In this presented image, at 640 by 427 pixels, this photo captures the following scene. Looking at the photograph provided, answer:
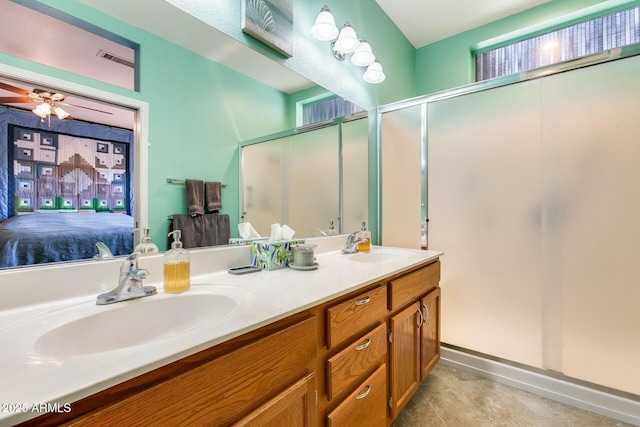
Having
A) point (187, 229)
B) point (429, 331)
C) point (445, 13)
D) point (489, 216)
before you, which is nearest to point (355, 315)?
point (187, 229)

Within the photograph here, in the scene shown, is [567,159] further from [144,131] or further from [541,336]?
[144,131]

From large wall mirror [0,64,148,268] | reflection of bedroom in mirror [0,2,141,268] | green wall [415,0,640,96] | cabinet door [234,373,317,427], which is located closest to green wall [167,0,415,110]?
green wall [415,0,640,96]

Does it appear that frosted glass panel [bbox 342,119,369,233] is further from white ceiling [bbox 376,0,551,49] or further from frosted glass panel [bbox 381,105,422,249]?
white ceiling [bbox 376,0,551,49]

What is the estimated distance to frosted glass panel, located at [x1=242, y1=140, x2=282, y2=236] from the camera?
1266 mm

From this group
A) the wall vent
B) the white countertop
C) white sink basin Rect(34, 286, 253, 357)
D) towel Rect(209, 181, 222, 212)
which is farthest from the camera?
towel Rect(209, 181, 222, 212)

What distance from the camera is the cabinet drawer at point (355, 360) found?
0.88 metres

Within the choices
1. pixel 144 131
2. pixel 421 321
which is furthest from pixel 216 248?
pixel 421 321

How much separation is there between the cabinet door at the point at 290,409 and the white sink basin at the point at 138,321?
0.22 metres

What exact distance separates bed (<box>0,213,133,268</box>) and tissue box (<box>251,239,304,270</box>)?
0.46m

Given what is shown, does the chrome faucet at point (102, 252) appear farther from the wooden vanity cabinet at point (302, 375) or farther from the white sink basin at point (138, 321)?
the wooden vanity cabinet at point (302, 375)

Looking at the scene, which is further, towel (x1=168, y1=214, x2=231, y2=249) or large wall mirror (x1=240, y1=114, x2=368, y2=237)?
large wall mirror (x1=240, y1=114, x2=368, y2=237)

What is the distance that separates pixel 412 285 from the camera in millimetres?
1354

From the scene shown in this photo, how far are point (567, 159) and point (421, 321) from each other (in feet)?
3.92

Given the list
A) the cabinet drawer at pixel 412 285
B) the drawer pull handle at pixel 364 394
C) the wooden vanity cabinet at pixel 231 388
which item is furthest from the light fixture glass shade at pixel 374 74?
the drawer pull handle at pixel 364 394
